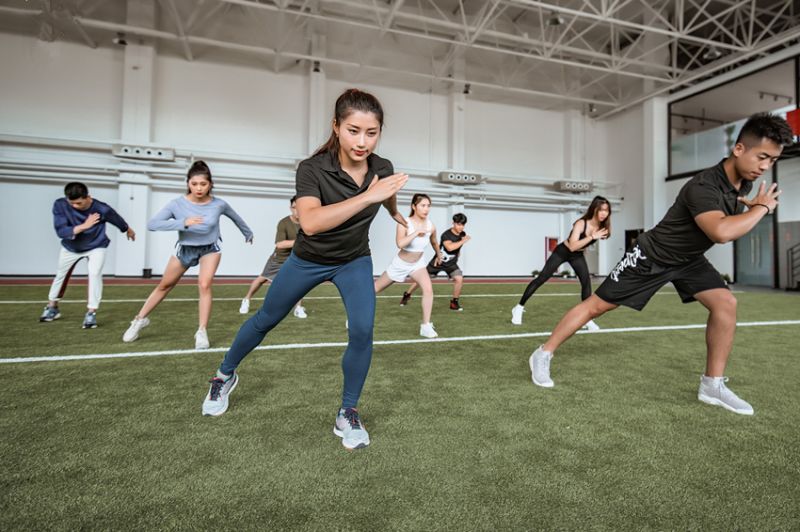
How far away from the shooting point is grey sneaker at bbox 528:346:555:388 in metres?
3.04

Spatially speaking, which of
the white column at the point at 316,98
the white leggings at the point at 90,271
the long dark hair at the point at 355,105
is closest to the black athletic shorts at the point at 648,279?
the long dark hair at the point at 355,105

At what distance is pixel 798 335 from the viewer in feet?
16.8

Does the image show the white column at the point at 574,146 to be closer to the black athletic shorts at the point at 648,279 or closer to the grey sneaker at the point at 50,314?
the black athletic shorts at the point at 648,279

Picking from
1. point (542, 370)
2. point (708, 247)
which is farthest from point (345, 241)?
point (708, 247)

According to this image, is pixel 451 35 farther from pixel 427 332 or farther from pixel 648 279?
pixel 648 279

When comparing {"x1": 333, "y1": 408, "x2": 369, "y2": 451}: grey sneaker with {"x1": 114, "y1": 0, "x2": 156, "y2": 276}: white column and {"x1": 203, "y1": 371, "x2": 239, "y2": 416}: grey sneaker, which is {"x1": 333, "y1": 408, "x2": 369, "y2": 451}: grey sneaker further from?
{"x1": 114, "y1": 0, "x2": 156, "y2": 276}: white column

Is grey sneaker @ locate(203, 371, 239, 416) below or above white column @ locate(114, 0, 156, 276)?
below

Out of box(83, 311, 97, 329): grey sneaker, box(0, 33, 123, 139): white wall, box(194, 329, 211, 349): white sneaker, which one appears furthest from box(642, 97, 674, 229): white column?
box(0, 33, 123, 139): white wall

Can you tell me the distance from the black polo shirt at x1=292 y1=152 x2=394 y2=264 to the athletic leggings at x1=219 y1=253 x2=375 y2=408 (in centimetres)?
6

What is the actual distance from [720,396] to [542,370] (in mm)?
1061

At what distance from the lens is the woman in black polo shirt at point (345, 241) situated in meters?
1.95

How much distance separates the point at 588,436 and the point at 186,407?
7.30ft

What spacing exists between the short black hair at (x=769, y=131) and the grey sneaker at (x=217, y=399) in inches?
126

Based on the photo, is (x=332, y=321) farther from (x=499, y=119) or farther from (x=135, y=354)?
(x=499, y=119)
